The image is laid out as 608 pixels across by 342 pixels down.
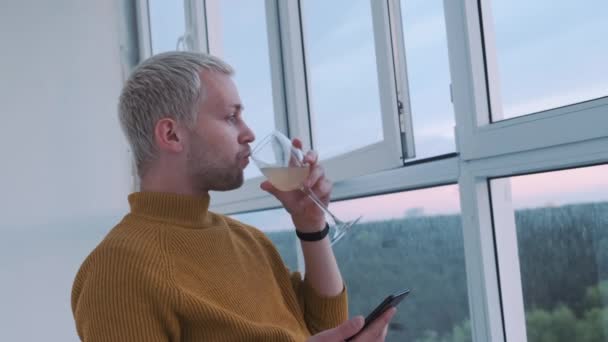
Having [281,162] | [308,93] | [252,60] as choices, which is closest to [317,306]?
[281,162]

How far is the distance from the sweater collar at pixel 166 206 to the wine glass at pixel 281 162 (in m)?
0.14

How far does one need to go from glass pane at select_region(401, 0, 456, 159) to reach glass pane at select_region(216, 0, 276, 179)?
29.1 inches

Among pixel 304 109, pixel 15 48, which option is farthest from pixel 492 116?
pixel 15 48

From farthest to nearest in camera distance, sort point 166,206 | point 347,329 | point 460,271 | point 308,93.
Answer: point 308,93, point 460,271, point 166,206, point 347,329

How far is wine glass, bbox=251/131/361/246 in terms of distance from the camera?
46.8 inches

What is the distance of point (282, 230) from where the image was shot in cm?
226

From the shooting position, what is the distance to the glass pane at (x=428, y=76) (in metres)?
1.48

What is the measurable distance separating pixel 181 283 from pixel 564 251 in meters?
0.71

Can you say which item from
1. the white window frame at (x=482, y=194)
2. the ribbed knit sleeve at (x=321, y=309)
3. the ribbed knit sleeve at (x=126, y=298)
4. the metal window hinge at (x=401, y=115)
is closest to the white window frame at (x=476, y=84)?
the white window frame at (x=482, y=194)

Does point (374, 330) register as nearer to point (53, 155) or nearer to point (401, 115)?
point (401, 115)

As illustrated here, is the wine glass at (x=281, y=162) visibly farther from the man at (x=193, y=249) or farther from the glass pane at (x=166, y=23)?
the glass pane at (x=166, y=23)

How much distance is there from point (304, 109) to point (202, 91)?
0.88 m

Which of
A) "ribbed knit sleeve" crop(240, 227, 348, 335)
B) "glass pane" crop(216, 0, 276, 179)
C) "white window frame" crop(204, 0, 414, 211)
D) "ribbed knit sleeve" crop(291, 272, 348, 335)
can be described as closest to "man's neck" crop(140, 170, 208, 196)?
"ribbed knit sleeve" crop(240, 227, 348, 335)

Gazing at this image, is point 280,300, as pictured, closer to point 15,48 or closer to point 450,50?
point 450,50
